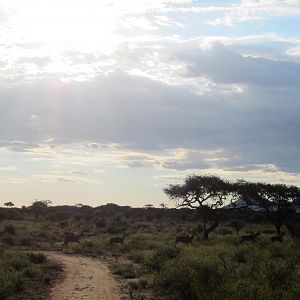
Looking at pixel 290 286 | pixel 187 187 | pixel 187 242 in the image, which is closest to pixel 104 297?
pixel 290 286

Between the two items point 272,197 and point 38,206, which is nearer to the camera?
point 272,197

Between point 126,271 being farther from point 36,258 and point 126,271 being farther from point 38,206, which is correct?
point 38,206

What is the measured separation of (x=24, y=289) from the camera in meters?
17.0

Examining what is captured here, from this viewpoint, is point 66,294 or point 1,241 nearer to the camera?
point 66,294

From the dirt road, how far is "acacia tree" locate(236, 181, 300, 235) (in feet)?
68.4

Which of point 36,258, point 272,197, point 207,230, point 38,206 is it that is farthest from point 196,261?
point 38,206

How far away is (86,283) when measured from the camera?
61.8 feet

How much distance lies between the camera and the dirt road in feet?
52.7

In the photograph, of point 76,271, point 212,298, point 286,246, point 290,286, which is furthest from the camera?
point 286,246

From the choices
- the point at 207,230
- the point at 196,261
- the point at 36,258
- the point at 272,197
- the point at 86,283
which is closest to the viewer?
the point at 196,261

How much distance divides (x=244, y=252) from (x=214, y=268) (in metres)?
8.54

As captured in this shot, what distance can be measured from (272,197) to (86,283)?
93.0 ft

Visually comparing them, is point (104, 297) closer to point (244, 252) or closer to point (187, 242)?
point (244, 252)

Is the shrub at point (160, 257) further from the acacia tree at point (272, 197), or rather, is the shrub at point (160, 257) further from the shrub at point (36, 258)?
the acacia tree at point (272, 197)
